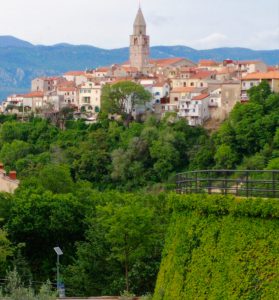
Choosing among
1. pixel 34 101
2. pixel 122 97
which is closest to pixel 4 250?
pixel 122 97

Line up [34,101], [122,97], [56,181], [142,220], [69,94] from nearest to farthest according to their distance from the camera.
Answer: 1. [142,220]
2. [56,181]
3. [122,97]
4. [69,94]
5. [34,101]

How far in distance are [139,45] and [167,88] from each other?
36839mm

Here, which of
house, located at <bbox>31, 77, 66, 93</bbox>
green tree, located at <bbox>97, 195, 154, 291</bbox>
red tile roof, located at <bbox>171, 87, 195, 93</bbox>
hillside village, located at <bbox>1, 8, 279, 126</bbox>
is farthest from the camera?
house, located at <bbox>31, 77, 66, 93</bbox>

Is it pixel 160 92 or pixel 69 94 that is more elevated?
pixel 160 92

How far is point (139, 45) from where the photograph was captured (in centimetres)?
15712

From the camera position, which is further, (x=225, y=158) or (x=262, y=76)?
(x=262, y=76)

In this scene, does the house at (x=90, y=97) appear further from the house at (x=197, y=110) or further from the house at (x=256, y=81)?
the house at (x=256, y=81)

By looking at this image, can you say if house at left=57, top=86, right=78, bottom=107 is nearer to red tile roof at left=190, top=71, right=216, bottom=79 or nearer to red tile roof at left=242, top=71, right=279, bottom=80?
red tile roof at left=190, top=71, right=216, bottom=79

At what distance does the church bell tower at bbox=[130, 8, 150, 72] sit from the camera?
156 metres

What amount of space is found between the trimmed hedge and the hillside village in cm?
8363

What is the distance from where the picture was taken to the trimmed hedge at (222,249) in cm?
1752

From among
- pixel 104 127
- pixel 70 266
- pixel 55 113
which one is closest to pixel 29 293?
pixel 70 266

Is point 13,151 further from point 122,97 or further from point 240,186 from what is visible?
point 240,186

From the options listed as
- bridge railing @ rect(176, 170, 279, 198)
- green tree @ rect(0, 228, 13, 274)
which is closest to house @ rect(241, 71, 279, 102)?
green tree @ rect(0, 228, 13, 274)
